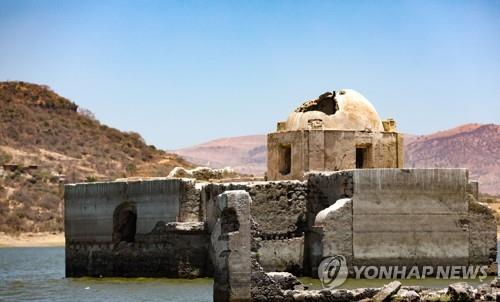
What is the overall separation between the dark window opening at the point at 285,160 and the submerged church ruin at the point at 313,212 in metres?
0.02

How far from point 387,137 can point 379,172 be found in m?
3.78

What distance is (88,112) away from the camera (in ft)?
264

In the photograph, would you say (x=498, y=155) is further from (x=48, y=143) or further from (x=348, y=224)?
(x=348, y=224)

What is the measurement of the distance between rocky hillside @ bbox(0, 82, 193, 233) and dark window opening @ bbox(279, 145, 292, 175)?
2741 centimetres

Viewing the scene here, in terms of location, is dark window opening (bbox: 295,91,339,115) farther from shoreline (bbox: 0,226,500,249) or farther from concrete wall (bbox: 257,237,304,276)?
shoreline (bbox: 0,226,500,249)

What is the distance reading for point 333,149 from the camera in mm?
26875

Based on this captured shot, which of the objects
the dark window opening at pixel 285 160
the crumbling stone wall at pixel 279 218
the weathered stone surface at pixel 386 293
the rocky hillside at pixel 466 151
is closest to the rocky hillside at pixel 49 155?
the dark window opening at pixel 285 160

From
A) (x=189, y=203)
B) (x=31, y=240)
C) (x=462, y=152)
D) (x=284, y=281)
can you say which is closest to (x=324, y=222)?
(x=189, y=203)

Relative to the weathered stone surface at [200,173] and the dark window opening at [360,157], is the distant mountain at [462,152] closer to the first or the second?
the weathered stone surface at [200,173]

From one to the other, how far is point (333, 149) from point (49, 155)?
41.5 metres

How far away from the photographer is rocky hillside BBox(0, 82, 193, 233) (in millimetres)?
55750

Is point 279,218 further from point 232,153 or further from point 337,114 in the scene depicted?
point 232,153

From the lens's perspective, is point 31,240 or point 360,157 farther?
point 31,240

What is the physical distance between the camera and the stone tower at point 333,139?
26.9m
